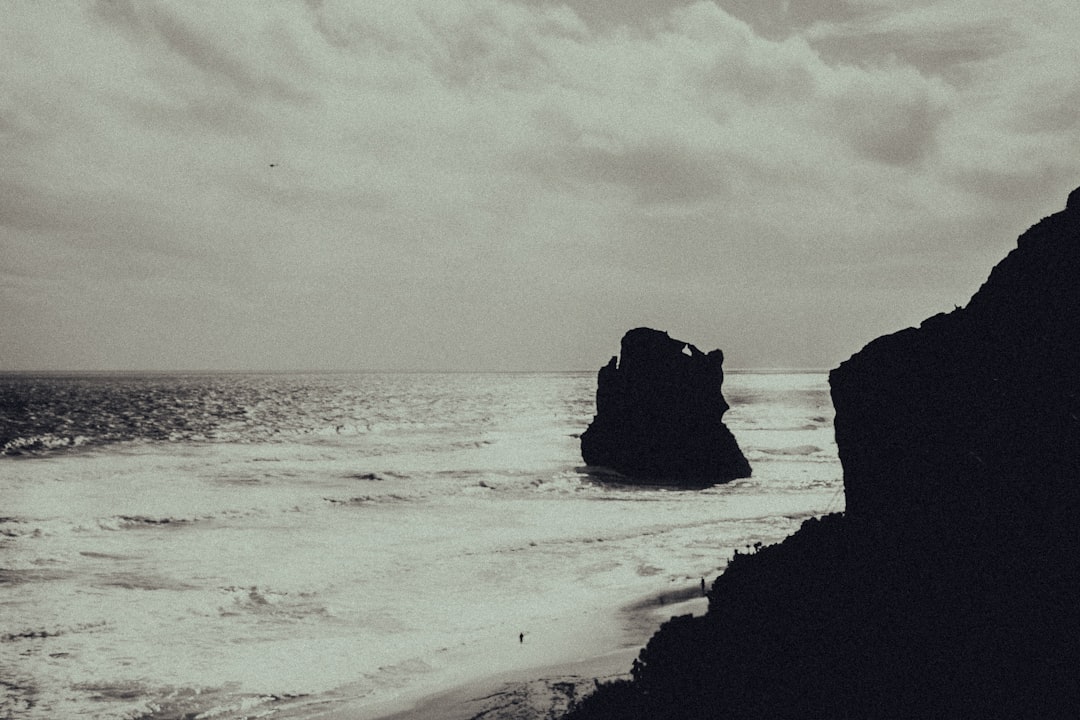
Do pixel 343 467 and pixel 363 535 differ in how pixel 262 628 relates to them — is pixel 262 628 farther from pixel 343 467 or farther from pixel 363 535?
pixel 343 467

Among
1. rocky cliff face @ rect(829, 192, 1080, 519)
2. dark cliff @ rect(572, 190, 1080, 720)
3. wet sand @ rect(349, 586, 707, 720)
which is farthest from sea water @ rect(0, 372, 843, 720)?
rocky cliff face @ rect(829, 192, 1080, 519)

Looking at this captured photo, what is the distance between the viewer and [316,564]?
100.0ft

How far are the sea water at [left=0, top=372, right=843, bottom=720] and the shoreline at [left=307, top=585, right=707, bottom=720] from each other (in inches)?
24.1

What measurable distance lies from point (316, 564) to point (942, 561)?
77.9 feet

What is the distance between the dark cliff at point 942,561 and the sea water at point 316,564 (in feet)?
21.5

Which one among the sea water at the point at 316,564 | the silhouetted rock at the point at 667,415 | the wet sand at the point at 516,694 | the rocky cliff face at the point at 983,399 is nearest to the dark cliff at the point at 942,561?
the rocky cliff face at the point at 983,399

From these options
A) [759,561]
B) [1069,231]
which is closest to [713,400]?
[759,561]

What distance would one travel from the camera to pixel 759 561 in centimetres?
1945

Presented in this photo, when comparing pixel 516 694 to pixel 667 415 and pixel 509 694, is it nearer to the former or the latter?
pixel 509 694

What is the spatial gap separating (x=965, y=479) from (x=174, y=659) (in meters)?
18.9

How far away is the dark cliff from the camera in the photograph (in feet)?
38.0

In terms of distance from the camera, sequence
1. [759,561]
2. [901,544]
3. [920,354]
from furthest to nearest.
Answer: [759,561] < [920,354] < [901,544]

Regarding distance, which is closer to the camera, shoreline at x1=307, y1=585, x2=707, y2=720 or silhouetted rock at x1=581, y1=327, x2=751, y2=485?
shoreline at x1=307, y1=585, x2=707, y2=720

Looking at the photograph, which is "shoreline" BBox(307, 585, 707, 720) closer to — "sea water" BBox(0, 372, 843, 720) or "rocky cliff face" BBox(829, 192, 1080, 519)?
"sea water" BBox(0, 372, 843, 720)
